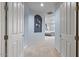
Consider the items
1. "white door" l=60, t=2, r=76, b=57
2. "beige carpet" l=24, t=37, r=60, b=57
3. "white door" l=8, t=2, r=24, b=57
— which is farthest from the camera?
"beige carpet" l=24, t=37, r=60, b=57

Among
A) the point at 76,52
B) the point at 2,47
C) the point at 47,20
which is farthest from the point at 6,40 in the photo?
the point at 47,20

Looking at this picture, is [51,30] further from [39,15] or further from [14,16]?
[14,16]

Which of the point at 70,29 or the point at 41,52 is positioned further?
the point at 41,52

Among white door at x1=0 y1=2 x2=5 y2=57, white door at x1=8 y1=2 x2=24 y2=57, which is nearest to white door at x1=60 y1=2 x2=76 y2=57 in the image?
white door at x1=8 y1=2 x2=24 y2=57

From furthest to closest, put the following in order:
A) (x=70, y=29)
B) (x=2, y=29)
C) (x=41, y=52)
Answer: (x=41, y=52)
(x=70, y=29)
(x=2, y=29)

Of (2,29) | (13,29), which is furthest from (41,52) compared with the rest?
(2,29)

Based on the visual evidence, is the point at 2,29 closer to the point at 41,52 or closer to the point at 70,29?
the point at 70,29

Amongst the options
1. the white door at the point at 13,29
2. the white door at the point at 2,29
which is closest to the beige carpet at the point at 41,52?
the white door at the point at 13,29

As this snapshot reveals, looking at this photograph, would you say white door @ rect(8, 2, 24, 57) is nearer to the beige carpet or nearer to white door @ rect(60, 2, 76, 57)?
white door @ rect(60, 2, 76, 57)

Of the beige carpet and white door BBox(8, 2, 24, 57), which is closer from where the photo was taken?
white door BBox(8, 2, 24, 57)

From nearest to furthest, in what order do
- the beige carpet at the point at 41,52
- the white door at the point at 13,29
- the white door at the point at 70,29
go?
1. the white door at the point at 70,29
2. the white door at the point at 13,29
3. the beige carpet at the point at 41,52

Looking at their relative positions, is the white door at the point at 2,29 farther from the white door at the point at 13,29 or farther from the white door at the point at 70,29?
the white door at the point at 70,29

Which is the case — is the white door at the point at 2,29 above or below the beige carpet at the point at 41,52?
above

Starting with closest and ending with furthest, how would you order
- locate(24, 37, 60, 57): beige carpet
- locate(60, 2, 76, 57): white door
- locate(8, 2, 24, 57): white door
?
locate(60, 2, 76, 57): white door → locate(8, 2, 24, 57): white door → locate(24, 37, 60, 57): beige carpet
